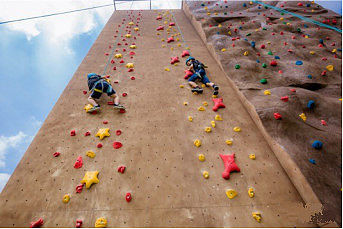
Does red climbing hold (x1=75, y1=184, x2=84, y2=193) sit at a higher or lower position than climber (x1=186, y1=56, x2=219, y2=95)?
lower

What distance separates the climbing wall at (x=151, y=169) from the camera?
192cm

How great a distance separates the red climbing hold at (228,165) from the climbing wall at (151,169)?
0.5 inches

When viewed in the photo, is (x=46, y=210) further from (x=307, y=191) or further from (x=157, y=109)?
(x=307, y=191)

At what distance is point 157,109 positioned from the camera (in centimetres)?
327

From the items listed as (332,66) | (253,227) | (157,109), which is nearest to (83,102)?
(157,109)

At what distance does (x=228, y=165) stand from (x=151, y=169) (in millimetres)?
943

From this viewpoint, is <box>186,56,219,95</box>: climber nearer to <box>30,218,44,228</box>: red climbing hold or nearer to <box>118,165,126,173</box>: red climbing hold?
<box>118,165,126,173</box>: red climbing hold

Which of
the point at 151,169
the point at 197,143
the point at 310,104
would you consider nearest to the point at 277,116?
the point at 310,104

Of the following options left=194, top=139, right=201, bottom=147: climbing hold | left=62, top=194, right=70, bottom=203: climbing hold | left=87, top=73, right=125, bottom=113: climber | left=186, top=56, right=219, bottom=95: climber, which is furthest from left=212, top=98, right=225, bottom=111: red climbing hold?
left=62, top=194, right=70, bottom=203: climbing hold

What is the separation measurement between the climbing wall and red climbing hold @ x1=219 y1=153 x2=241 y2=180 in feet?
0.04

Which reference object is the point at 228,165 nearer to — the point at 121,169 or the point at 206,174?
the point at 206,174

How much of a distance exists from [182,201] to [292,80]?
3.05 meters

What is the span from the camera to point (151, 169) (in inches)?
92.1

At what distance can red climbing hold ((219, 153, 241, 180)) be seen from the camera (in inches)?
88.0
